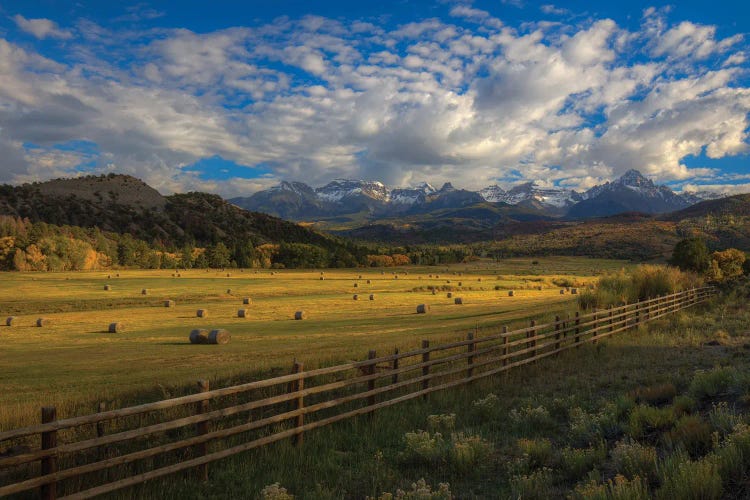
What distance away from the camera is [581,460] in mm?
6863

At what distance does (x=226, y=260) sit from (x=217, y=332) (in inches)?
3965

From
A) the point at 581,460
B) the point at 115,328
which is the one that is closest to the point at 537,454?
the point at 581,460

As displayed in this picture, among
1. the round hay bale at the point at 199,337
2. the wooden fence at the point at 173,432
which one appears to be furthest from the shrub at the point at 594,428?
the round hay bale at the point at 199,337

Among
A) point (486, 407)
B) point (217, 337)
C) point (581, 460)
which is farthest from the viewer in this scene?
point (217, 337)

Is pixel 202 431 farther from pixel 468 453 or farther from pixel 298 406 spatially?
pixel 468 453

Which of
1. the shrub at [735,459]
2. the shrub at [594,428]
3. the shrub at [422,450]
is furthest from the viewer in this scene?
the shrub at [594,428]

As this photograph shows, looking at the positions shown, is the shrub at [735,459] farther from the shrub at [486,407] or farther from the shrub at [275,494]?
the shrub at [275,494]

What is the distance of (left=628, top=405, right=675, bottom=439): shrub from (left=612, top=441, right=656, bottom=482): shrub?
1.25 meters

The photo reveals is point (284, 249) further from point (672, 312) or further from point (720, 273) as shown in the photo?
point (672, 312)

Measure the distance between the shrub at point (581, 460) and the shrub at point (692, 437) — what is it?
3.15 feet

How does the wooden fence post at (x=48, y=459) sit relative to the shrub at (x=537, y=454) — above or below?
above

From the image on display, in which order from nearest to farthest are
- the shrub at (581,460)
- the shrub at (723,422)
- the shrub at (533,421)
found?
the shrub at (581,460) → the shrub at (723,422) → the shrub at (533,421)

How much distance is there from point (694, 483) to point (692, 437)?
228 cm

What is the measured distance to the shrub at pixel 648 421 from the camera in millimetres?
7891
